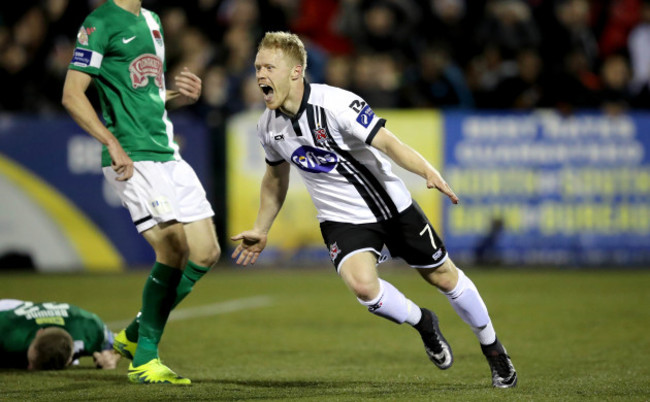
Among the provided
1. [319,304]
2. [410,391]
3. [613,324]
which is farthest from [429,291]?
[410,391]

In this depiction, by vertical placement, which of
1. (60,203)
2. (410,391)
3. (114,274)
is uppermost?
(410,391)

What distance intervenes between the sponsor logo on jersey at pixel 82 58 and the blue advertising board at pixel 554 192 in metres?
7.44

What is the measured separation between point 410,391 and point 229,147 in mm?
7985

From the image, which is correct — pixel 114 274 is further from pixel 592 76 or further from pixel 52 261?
pixel 592 76

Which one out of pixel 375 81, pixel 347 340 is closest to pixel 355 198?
pixel 347 340

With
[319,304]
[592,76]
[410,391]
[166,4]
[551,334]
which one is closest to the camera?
[410,391]

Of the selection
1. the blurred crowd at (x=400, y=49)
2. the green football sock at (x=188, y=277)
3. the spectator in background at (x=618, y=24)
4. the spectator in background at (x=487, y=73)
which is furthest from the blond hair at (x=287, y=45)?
the spectator in background at (x=618, y=24)

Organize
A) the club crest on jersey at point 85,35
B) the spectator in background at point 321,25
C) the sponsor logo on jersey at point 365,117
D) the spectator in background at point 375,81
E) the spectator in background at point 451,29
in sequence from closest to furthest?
the sponsor logo on jersey at point 365,117, the club crest on jersey at point 85,35, the spectator in background at point 375,81, the spectator in background at point 451,29, the spectator in background at point 321,25

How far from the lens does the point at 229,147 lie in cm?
1334

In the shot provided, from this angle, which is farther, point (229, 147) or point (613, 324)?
point (229, 147)

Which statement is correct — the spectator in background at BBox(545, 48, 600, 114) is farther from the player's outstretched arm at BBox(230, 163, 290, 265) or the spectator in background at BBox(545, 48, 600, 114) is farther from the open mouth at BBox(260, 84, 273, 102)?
the open mouth at BBox(260, 84, 273, 102)

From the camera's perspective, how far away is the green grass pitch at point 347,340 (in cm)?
579

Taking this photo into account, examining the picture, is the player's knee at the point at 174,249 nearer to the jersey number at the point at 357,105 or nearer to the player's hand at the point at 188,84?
the player's hand at the point at 188,84

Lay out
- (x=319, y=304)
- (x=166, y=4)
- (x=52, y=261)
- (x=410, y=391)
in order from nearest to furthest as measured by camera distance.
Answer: (x=410, y=391) < (x=319, y=304) < (x=52, y=261) < (x=166, y=4)
